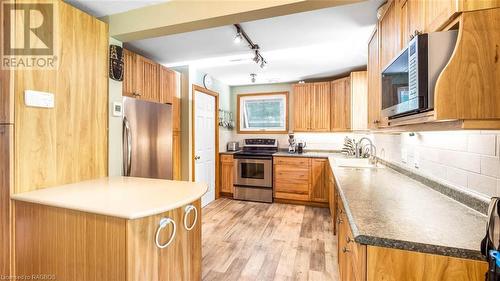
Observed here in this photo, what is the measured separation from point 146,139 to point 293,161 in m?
2.53

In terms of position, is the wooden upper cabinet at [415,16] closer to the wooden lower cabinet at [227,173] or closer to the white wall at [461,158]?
the white wall at [461,158]

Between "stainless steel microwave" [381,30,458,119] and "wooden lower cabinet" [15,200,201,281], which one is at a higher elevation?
"stainless steel microwave" [381,30,458,119]

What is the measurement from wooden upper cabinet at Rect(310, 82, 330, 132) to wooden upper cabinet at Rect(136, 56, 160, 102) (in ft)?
9.11

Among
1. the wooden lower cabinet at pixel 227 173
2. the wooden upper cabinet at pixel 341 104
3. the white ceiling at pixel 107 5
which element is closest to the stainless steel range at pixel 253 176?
the wooden lower cabinet at pixel 227 173

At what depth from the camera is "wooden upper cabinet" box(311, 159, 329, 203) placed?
3.87 metres

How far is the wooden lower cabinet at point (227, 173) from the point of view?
4473 millimetres

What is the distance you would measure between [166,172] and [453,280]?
2.59 metres

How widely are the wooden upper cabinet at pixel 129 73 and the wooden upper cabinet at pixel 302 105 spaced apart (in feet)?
9.53

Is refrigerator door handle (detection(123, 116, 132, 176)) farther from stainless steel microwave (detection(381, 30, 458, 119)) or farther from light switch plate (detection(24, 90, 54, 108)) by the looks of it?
stainless steel microwave (detection(381, 30, 458, 119))

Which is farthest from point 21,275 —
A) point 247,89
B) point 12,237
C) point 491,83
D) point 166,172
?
point 247,89

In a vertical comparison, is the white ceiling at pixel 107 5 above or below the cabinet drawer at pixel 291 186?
above

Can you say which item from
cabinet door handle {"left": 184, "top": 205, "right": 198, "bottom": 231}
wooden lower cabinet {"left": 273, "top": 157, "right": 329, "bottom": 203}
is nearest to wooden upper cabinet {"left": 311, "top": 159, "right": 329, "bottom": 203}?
wooden lower cabinet {"left": 273, "top": 157, "right": 329, "bottom": 203}

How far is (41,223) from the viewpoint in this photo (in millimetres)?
1300

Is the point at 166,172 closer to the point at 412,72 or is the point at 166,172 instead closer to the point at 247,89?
the point at 412,72
